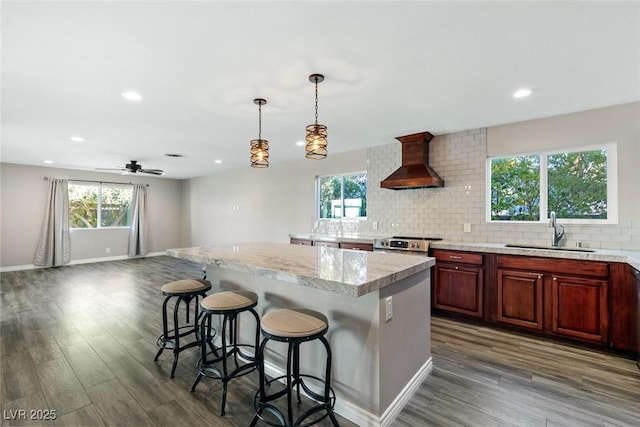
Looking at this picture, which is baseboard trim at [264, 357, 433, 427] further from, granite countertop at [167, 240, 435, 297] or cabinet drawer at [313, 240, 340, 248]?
cabinet drawer at [313, 240, 340, 248]

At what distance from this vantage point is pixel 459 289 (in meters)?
3.41

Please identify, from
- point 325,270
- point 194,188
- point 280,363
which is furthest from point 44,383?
point 194,188

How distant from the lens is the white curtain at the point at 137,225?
8102mm

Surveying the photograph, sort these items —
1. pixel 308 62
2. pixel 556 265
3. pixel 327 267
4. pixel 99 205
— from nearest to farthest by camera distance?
pixel 327 267 → pixel 308 62 → pixel 556 265 → pixel 99 205

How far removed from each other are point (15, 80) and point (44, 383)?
2.47m

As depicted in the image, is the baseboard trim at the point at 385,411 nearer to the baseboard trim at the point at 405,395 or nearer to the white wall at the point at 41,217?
the baseboard trim at the point at 405,395

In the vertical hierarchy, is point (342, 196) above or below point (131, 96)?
below

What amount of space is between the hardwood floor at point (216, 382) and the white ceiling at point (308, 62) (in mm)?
2422

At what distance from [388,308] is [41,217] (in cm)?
863

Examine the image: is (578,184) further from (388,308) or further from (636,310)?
(388,308)

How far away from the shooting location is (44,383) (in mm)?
2182

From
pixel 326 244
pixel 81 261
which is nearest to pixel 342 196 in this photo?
pixel 326 244

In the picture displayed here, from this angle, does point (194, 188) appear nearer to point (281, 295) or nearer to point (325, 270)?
point (281, 295)

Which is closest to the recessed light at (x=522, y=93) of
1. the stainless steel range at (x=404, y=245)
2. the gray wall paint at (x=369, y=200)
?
the gray wall paint at (x=369, y=200)
